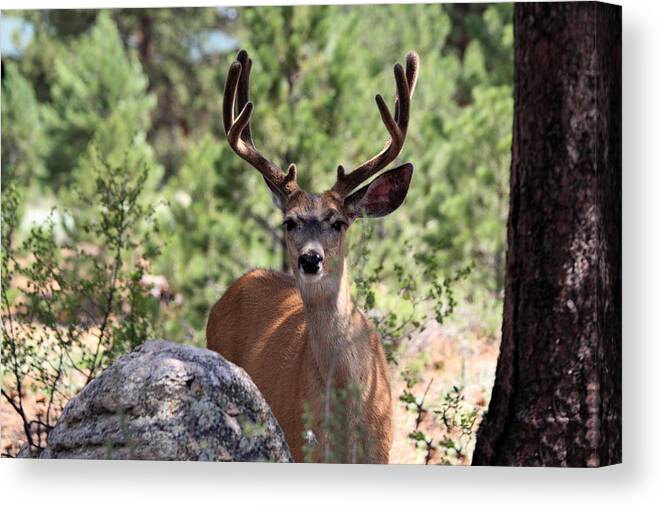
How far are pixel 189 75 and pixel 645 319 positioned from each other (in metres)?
15.5

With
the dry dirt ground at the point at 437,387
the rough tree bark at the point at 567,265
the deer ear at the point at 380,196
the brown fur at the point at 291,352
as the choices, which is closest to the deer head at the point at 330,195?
the deer ear at the point at 380,196

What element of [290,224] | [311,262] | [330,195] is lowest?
[311,262]

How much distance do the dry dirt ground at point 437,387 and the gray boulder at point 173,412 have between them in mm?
918

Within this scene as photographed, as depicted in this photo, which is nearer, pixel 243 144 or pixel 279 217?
pixel 243 144

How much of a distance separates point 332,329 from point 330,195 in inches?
22.5

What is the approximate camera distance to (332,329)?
5.80 meters

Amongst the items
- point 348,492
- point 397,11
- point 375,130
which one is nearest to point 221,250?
point 375,130

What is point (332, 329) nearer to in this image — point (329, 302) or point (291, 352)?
point (329, 302)

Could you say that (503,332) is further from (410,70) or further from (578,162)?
(410,70)

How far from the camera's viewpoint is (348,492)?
5699mm

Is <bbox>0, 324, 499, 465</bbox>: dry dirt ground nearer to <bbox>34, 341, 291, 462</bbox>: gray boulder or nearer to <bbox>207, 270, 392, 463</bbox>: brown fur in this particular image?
<bbox>207, 270, 392, 463</bbox>: brown fur

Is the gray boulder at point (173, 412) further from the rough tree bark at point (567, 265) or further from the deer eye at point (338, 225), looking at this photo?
the rough tree bark at point (567, 265)

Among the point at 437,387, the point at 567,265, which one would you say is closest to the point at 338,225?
the point at 567,265

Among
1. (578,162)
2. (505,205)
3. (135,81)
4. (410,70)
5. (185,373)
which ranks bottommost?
(185,373)
